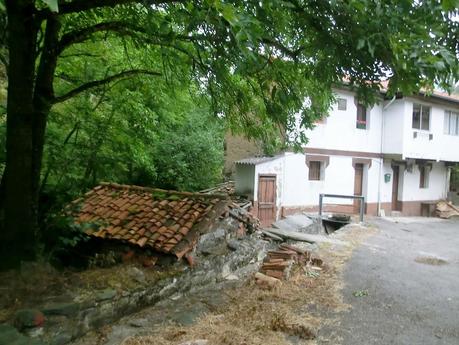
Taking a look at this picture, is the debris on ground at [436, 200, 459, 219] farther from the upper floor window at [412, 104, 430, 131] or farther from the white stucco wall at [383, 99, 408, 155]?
the white stucco wall at [383, 99, 408, 155]

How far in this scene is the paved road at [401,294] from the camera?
471 cm

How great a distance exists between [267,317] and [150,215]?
229 cm

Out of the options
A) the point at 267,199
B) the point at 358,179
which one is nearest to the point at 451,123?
the point at 358,179

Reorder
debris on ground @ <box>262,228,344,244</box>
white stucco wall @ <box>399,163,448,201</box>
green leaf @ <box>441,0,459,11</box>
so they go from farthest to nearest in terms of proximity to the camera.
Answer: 1. white stucco wall @ <box>399,163,448,201</box>
2. debris on ground @ <box>262,228,344,244</box>
3. green leaf @ <box>441,0,459,11</box>

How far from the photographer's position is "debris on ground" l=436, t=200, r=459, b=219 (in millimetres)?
19266

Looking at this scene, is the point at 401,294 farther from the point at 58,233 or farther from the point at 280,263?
the point at 58,233

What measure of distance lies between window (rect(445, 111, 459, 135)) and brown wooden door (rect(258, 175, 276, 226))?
10.8 meters

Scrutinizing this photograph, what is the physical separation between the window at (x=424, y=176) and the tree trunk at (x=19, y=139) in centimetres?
1947

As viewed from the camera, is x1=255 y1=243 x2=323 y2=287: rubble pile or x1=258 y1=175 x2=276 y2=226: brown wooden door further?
x1=258 y1=175 x2=276 y2=226: brown wooden door

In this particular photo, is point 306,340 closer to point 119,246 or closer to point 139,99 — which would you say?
point 119,246

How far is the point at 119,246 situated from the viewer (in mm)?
5371

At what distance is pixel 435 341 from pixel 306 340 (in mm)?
1621

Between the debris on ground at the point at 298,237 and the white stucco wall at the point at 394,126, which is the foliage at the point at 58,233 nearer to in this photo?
the debris on ground at the point at 298,237

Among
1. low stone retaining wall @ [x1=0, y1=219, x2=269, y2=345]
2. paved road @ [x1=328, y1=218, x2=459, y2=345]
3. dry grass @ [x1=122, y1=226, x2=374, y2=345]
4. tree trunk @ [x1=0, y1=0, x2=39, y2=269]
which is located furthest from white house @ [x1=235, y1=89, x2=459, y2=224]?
tree trunk @ [x1=0, y1=0, x2=39, y2=269]
